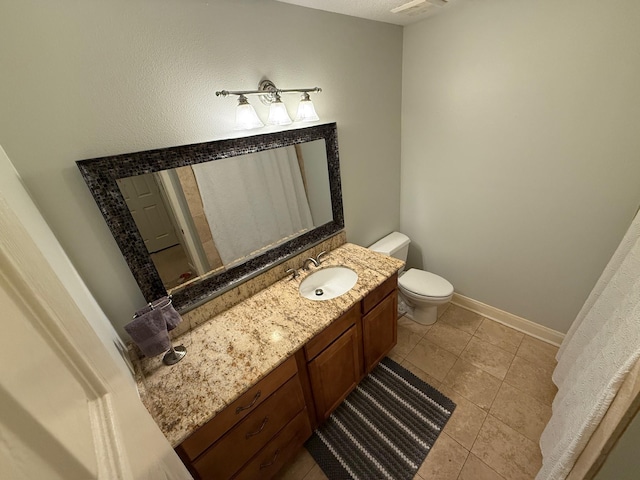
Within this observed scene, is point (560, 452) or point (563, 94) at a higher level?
point (563, 94)

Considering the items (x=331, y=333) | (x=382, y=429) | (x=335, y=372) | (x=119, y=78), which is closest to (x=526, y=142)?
(x=331, y=333)

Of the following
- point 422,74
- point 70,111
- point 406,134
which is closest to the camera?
point 70,111

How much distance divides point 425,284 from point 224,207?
1.61 meters

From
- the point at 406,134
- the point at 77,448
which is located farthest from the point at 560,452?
the point at 406,134

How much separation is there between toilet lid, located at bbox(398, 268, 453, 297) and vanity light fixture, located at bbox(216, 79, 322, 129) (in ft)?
4.71

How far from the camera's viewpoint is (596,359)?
1.09 meters

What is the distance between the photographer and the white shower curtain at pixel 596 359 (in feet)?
2.85

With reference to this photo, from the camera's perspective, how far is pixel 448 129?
1.87 meters

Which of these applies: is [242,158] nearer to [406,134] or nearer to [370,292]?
[370,292]

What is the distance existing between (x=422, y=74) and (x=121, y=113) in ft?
6.13

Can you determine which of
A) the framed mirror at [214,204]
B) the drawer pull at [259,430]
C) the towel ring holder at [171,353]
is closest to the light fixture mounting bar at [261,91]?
the framed mirror at [214,204]

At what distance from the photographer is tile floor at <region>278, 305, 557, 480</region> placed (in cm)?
134

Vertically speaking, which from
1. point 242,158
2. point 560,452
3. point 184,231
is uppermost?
point 242,158

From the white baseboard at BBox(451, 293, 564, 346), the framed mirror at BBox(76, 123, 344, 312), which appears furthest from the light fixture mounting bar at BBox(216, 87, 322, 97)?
the white baseboard at BBox(451, 293, 564, 346)
